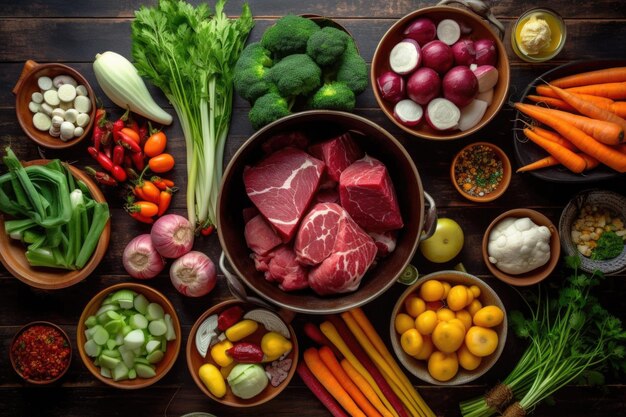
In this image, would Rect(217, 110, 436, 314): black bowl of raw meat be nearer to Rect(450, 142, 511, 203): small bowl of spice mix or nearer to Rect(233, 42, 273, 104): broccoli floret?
Rect(233, 42, 273, 104): broccoli floret

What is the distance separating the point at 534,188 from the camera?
218 centimetres

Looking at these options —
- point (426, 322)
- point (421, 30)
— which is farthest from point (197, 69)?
point (426, 322)

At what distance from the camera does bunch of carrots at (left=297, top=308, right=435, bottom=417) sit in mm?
2078

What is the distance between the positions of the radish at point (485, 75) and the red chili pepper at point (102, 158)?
1474 millimetres

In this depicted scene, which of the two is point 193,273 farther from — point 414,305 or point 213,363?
point 414,305

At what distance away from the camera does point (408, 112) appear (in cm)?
198

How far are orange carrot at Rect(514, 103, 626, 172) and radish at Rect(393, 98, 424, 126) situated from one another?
0.40m

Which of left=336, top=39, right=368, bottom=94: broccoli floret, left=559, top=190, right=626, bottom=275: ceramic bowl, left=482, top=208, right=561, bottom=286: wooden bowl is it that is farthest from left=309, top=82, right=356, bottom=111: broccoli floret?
left=559, top=190, right=626, bottom=275: ceramic bowl

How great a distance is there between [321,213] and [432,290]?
0.54m

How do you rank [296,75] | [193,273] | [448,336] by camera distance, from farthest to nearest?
[193,273] → [448,336] → [296,75]

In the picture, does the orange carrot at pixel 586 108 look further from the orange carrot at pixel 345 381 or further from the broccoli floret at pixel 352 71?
the orange carrot at pixel 345 381

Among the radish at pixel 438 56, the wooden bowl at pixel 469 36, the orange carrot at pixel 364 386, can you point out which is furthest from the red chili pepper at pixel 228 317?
the radish at pixel 438 56

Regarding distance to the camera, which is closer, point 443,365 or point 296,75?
point 296,75

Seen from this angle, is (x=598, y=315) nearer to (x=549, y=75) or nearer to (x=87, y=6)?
(x=549, y=75)
